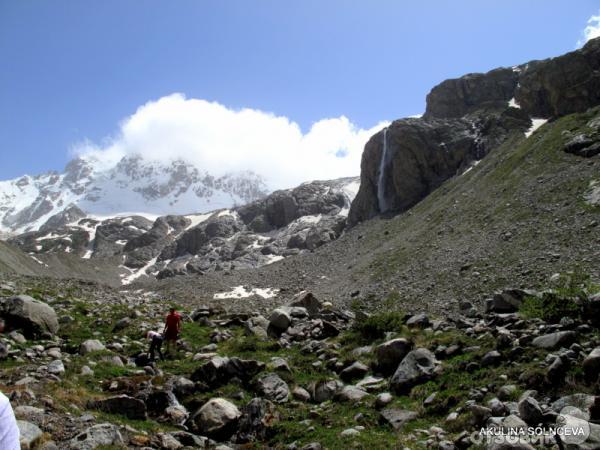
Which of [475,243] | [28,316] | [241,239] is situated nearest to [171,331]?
[28,316]

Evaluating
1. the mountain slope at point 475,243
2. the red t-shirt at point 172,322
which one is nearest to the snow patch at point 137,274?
the mountain slope at point 475,243

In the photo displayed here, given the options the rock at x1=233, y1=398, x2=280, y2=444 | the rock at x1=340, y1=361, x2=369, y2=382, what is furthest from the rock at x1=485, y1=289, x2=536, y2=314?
the rock at x1=233, y1=398, x2=280, y2=444

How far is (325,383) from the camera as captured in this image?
13758mm

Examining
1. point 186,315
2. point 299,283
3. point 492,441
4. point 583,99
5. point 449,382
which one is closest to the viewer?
point 492,441

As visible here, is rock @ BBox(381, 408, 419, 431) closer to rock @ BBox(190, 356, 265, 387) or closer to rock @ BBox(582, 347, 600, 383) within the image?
rock @ BBox(582, 347, 600, 383)

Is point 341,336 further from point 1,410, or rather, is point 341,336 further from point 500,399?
point 1,410

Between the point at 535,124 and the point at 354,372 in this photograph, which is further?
the point at 535,124

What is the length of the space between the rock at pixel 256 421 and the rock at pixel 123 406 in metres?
2.56

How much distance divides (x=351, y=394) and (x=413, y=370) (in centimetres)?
188

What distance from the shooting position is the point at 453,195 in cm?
7050

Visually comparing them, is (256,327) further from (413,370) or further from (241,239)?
(241,239)

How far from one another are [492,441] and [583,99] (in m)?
84.1

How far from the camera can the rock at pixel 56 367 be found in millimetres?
13409

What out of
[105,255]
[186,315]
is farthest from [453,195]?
[105,255]
